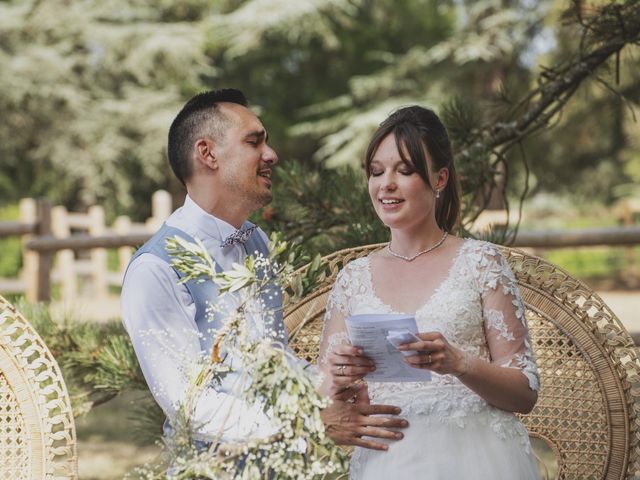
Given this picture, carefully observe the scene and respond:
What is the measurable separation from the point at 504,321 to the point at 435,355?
28cm

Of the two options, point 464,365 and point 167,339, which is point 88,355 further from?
point 464,365

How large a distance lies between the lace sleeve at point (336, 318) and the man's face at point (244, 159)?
0.27 meters

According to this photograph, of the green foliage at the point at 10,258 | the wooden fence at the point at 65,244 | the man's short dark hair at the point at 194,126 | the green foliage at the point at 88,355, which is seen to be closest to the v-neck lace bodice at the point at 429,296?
the man's short dark hair at the point at 194,126

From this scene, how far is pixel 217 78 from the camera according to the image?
16.6 m

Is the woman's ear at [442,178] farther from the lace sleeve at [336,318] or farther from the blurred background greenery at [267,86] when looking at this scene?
the blurred background greenery at [267,86]

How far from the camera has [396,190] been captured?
205cm

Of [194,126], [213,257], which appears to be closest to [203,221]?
[213,257]

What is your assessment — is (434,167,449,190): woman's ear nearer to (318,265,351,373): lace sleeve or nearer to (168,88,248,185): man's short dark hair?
(318,265,351,373): lace sleeve

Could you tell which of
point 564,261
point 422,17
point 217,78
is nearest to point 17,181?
point 217,78

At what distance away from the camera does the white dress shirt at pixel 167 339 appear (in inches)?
73.3

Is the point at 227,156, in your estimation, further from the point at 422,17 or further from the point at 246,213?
the point at 422,17

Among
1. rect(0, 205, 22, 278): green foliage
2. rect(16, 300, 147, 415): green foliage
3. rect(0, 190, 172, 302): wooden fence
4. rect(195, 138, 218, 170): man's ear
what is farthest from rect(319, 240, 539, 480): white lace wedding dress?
rect(0, 205, 22, 278): green foliage

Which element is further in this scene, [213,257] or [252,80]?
[252,80]

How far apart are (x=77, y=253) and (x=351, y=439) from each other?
1526cm
